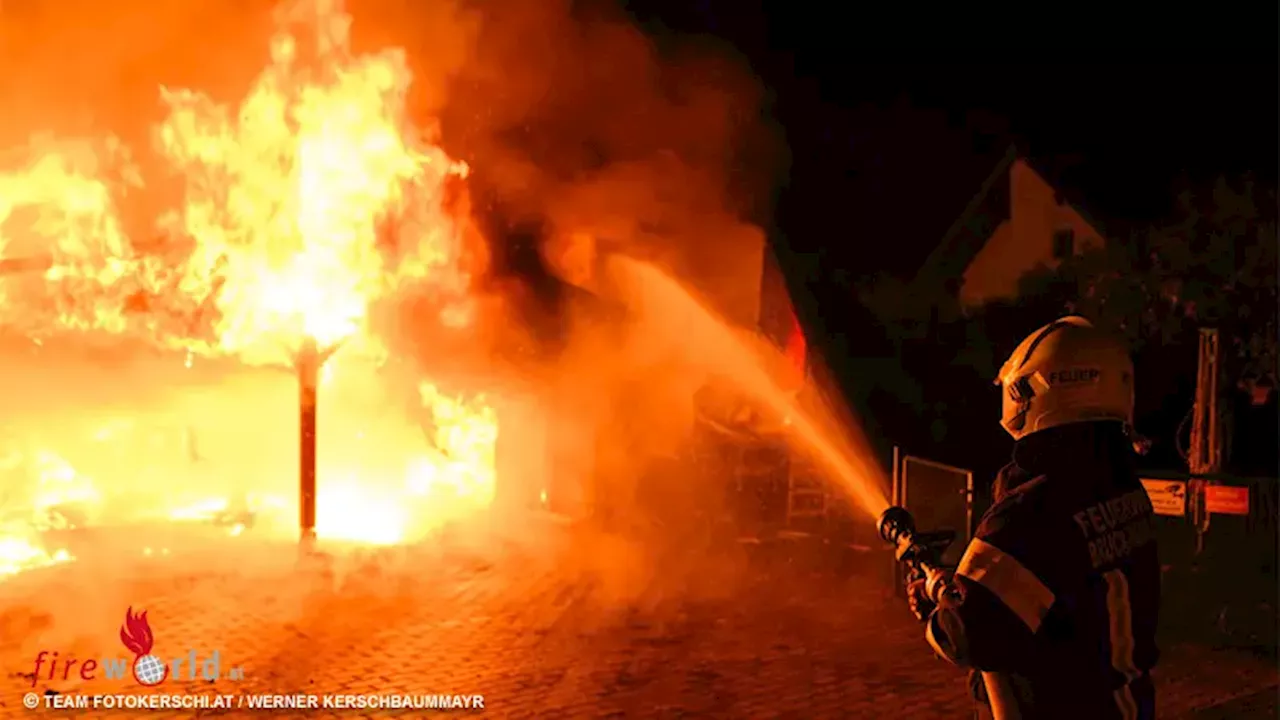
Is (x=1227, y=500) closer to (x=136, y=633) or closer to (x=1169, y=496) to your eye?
(x=1169, y=496)

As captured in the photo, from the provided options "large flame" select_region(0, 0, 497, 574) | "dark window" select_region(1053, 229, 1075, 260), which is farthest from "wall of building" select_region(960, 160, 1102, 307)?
"large flame" select_region(0, 0, 497, 574)

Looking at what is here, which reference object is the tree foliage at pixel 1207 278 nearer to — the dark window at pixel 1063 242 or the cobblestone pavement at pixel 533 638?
the cobblestone pavement at pixel 533 638

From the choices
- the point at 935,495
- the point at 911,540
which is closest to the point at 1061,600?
the point at 911,540

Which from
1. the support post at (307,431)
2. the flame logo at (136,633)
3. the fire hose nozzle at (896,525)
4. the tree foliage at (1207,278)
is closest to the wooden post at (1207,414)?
the tree foliage at (1207,278)

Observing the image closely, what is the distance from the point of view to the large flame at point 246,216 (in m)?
→ 9.21

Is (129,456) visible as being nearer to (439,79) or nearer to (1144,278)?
(439,79)

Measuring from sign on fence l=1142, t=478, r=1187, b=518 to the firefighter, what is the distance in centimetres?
570

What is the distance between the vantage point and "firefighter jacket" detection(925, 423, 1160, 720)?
113 inches

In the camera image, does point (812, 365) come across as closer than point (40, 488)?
No

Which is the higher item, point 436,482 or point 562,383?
point 562,383

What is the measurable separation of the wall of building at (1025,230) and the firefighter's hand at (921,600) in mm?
21123

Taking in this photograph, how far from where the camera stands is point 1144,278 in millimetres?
11656

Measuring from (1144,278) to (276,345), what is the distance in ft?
31.6

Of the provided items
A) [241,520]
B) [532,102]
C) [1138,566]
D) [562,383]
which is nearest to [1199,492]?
[1138,566]
